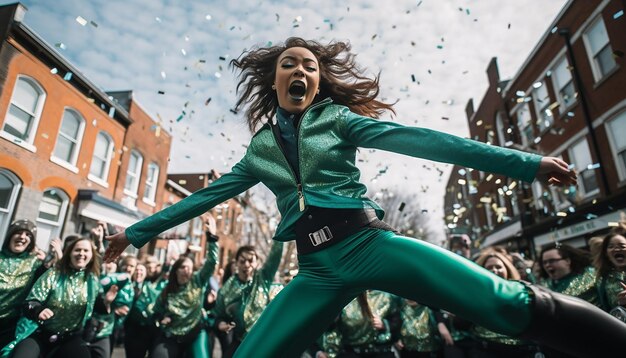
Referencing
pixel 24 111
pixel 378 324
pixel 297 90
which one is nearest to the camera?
pixel 297 90

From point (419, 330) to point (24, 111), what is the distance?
12.4 m

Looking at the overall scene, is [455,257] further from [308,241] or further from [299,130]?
[299,130]

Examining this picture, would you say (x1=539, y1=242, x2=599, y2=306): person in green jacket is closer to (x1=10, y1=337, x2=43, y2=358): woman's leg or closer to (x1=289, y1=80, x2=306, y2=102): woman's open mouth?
(x1=289, y1=80, x2=306, y2=102): woman's open mouth

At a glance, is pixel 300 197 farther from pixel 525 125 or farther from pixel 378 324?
pixel 525 125

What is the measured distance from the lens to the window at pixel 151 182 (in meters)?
18.8

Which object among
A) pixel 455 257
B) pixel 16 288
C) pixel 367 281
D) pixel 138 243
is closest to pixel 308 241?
pixel 367 281

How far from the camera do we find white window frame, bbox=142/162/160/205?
18.7 m

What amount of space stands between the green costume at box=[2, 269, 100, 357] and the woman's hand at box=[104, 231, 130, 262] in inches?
114

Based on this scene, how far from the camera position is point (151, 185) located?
19094 mm

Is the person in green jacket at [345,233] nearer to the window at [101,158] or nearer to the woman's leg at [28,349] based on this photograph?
the woman's leg at [28,349]

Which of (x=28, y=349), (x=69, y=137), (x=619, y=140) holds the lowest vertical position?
(x=28, y=349)

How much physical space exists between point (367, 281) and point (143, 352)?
17.7 feet

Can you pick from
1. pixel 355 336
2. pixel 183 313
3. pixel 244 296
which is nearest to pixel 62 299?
pixel 183 313

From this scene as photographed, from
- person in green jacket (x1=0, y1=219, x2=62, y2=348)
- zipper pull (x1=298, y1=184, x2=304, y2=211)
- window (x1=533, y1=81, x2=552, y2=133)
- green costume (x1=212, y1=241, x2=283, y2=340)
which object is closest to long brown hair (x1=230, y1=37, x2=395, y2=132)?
zipper pull (x1=298, y1=184, x2=304, y2=211)
